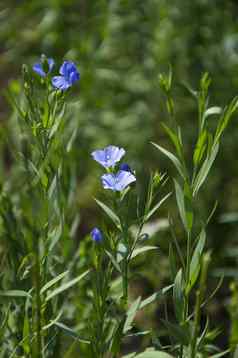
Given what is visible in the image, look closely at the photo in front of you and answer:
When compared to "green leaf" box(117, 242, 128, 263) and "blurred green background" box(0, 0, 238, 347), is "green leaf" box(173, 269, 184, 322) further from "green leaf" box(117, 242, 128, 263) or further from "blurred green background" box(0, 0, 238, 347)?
"blurred green background" box(0, 0, 238, 347)

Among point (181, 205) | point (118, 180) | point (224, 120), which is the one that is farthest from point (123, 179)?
point (224, 120)

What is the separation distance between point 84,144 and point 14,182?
84cm

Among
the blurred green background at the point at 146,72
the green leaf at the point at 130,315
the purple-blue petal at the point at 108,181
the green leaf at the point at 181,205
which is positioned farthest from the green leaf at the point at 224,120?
the blurred green background at the point at 146,72

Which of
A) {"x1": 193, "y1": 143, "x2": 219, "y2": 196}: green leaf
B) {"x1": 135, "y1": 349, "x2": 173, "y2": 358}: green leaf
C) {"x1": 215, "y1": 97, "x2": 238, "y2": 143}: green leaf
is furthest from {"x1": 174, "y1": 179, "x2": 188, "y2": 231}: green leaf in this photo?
{"x1": 135, "y1": 349, "x2": 173, "y2": 358}: green leaf

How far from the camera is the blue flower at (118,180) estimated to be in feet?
4.91

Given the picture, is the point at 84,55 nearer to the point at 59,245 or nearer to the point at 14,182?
the point at 14,182

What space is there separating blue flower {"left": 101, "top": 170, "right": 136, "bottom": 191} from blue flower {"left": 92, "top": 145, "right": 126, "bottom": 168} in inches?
1.7

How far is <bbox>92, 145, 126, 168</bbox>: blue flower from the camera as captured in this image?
1.57m

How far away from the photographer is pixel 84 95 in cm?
340

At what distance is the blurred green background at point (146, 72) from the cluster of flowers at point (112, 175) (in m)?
1.50

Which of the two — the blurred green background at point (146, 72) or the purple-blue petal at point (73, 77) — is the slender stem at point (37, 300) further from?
Answer: the blurred green background at point (146, 72)

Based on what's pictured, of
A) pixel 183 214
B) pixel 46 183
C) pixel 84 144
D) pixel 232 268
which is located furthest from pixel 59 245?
pixel 84 144

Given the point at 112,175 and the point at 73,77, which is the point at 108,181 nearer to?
the point at 112,175

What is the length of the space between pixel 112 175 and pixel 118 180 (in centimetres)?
2
